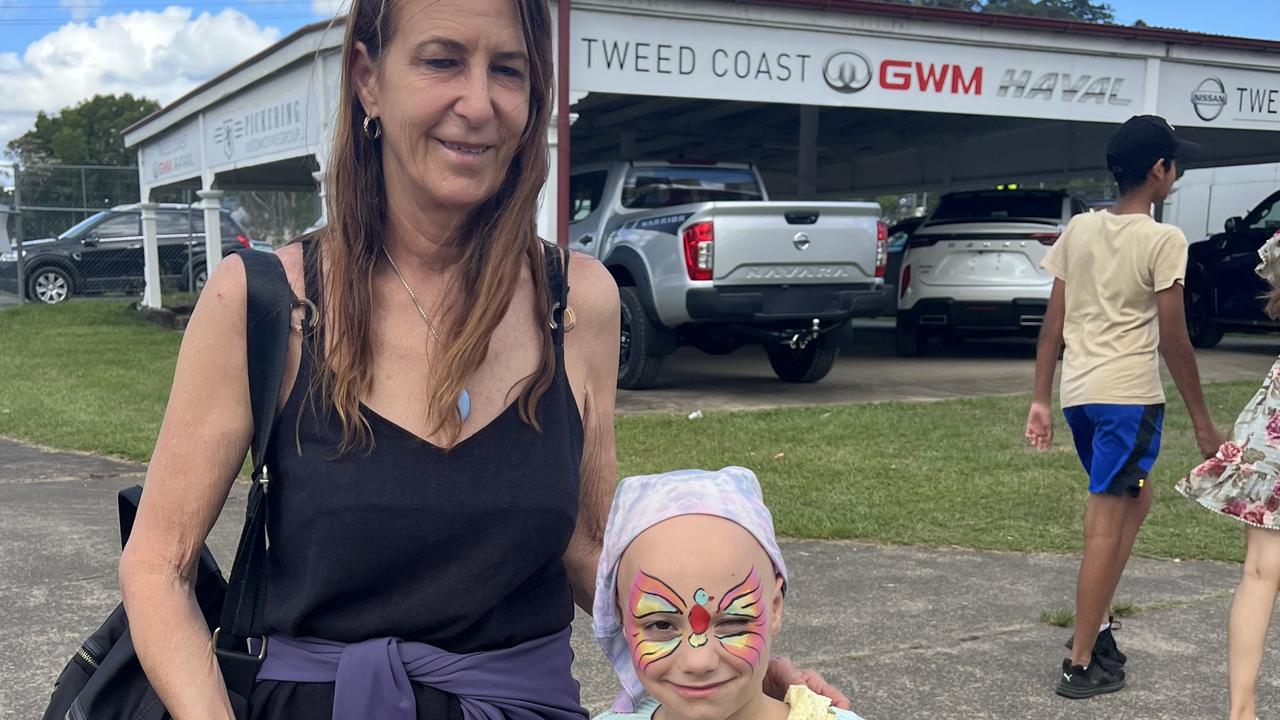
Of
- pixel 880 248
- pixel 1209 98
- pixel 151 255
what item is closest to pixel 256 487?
pixel 880 248

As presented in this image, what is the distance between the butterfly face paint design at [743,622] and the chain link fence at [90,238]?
64.2 ft

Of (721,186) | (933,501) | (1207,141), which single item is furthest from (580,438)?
(1207,141)

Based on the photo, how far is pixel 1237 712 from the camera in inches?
126

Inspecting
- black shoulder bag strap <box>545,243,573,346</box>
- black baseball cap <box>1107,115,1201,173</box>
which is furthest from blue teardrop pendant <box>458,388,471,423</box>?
black baseball cap <box>1107,115,1201,173</box>

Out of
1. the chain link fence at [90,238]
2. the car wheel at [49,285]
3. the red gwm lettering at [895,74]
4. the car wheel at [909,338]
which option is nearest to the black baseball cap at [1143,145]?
the red gwm lettering at [895,74]

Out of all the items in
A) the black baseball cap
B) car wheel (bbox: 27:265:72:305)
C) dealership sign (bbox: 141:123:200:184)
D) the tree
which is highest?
the tree

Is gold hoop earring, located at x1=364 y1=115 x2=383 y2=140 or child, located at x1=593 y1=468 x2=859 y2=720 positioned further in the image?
gold hoop earring, located at x1=364 y1=115 x2=383 y2=140

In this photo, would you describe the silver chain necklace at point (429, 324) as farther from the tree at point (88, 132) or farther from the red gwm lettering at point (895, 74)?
the tree at point (88, 132)

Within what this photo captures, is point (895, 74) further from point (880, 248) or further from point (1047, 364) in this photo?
point (1047, 364)

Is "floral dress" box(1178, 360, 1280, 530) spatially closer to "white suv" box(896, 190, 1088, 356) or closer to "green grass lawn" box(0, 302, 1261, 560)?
"green grass lawn" box(0, 302, 1261, 560)

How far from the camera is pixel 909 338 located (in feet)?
44.5

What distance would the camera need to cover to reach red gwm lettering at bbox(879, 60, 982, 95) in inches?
412

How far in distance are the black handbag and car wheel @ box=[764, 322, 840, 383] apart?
9151 millimetres

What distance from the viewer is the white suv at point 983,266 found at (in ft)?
40.0
